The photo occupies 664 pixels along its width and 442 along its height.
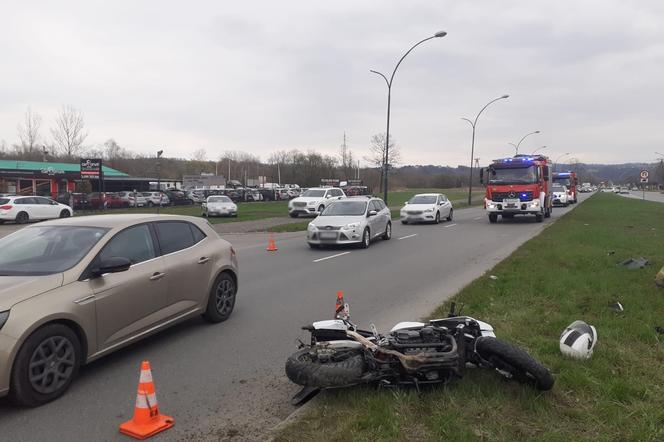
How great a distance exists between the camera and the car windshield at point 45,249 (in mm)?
4641

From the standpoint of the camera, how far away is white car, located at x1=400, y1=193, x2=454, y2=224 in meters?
24.9

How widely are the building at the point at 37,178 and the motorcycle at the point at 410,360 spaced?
182 feet

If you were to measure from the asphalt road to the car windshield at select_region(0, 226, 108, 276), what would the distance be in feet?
3.56

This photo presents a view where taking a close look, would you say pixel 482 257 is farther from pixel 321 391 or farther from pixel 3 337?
pixel 3 337

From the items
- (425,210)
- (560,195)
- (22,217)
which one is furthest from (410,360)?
(560,195)

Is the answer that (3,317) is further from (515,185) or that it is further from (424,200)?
(424,200)

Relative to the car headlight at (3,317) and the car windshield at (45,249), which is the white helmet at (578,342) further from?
the car headlight at (3,317)

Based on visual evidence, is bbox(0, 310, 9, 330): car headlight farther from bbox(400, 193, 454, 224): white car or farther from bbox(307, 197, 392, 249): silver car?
bbox(400, 193, 454, 224): white car

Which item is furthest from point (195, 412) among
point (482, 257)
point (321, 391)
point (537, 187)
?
point (537, 187)

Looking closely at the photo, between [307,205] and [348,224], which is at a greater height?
[348,224]

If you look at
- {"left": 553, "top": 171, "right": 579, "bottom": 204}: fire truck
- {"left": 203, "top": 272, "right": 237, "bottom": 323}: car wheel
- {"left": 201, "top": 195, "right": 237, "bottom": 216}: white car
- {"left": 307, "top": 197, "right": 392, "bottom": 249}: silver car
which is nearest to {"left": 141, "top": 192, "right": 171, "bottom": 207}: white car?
{"left": 201, "top": 195, "right": 237, "bottom": 216}: white car

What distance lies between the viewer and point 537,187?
78.1ft

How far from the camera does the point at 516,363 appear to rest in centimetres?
388

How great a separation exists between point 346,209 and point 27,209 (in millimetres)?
22058
